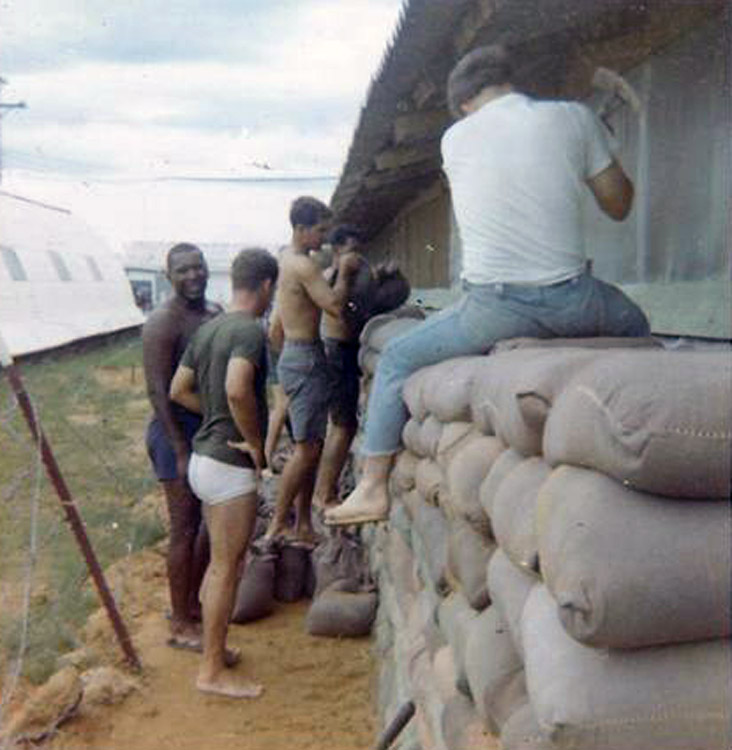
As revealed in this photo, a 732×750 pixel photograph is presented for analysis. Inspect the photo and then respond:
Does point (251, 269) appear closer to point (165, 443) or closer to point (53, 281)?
point (165, 443)

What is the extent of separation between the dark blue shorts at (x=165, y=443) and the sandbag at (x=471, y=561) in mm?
2696

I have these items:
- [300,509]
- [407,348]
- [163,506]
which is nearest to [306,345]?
[300,509]

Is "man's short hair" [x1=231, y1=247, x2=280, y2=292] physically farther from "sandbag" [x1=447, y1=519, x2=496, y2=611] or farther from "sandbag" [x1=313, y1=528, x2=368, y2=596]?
"sandbag" [x1=447, y1=519, x2=496, y2=611]

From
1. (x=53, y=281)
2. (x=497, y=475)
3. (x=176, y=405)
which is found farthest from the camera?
(x=53, y=281)

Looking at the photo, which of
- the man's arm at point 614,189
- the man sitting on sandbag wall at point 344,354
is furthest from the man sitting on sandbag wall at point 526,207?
the man sitting on sandbag wall at point 344,354

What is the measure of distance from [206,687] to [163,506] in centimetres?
446

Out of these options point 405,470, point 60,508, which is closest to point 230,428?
point 405,470

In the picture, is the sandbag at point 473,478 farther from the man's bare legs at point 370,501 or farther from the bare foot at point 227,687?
the bare foot at point 227,687

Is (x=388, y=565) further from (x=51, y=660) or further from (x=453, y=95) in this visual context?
(x=453, y=95)

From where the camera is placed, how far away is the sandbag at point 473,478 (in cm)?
268

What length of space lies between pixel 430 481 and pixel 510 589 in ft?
4.63

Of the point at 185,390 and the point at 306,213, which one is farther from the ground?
the point at 306,213

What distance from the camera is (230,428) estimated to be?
4.81m

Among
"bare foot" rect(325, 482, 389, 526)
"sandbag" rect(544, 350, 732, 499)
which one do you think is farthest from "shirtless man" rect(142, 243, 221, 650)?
"sandbag" rect(544, 350, 732, 499)
